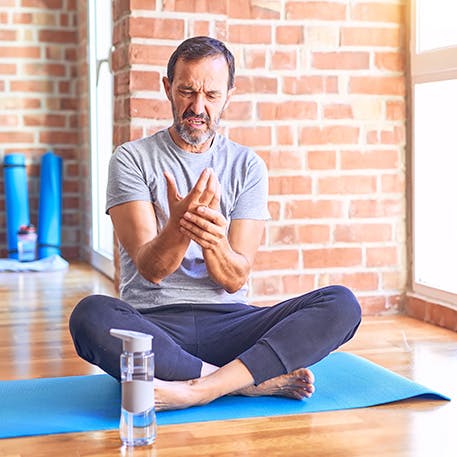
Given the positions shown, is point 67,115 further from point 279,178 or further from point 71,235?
point 279,178

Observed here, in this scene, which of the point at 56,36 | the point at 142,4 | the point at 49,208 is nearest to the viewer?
the point at 142,4

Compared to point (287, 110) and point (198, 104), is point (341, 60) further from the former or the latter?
point (198, 104)

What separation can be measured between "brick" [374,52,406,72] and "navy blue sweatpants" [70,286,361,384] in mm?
1499

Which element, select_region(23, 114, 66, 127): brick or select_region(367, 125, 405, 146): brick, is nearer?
select_region(367, 125, 405, 146): brick

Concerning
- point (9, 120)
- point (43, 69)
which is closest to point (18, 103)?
point (9, 120)

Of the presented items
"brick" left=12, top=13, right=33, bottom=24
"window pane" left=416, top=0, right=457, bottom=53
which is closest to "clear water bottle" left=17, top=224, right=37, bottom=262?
"brick" left=12, top=13, right=33, bottom=24

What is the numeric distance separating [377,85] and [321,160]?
0.37 meters

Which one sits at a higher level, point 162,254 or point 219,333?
point 162,254

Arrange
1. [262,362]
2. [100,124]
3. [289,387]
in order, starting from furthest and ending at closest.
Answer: [100,124] < [289,387] < [262,362]

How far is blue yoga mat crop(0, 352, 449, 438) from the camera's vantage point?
2.34 metres

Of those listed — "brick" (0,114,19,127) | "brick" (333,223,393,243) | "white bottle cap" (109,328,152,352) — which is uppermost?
"brick" (0,114,19,127)

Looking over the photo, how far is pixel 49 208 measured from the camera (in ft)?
18.7

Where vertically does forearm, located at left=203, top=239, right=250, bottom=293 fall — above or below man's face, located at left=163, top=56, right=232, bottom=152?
below

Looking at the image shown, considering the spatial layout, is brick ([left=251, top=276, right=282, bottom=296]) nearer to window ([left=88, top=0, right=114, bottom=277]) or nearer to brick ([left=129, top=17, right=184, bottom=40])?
brick ([left=129, top=17, right=184, bottom=40])
